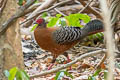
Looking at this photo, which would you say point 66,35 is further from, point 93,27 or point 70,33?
point 93,27

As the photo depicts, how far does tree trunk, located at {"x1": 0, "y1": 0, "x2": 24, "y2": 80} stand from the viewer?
6.07 ft

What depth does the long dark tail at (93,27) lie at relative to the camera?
415 centimetres

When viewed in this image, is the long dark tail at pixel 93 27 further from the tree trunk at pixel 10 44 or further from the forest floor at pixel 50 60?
the tree trunk at pixel 10 44

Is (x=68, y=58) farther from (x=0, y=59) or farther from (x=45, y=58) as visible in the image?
(x=0, y=59)

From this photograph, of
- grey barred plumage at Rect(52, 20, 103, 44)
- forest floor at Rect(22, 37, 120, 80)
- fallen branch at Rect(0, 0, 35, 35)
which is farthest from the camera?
grey barred plumage at Rect(52, 20, 103, 44)

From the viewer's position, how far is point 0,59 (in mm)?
1881

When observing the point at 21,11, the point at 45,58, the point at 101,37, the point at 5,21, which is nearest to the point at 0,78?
the point at 5,21

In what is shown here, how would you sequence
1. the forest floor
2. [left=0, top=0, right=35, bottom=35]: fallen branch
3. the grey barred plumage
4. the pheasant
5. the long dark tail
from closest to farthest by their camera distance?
[left=0, top=0, right=35, bottom=35]: fallen branch < the forest floor < the long dark tail < the pheasant < the grey barred plumage

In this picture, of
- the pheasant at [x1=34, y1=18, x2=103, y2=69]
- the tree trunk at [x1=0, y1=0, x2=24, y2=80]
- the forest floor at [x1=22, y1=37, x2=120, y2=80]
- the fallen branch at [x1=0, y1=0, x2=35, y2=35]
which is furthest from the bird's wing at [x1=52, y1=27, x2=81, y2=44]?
the fallen branch at [x1=0, y1=0, x2=35, y2=35]

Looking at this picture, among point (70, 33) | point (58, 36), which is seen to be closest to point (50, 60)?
point (58, 36)

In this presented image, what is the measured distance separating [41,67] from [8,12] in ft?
8.43

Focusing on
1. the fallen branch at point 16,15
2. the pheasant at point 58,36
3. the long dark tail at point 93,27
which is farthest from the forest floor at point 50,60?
the fallen branch at point 16,15

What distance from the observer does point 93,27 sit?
432cm

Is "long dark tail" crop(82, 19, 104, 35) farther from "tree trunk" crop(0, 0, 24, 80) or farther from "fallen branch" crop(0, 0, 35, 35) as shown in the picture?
"fallen branch" crop(0, 0, 35, 35)
